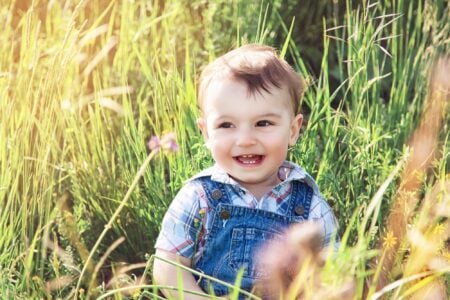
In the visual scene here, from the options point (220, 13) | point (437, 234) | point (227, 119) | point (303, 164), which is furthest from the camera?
point (220, 13)

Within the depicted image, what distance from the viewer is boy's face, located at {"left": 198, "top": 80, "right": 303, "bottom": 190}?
2.32 meters

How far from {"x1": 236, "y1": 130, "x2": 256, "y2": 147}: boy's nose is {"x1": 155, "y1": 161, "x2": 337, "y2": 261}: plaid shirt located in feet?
0.45

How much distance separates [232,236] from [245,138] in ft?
0.85

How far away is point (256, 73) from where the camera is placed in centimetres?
235

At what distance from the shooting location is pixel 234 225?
237 cm

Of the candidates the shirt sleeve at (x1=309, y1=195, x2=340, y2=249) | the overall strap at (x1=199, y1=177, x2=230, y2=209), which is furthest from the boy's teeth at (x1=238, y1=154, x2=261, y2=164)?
the shirt sleeve at (x1=309, y1=195, x2=340, y2=249)

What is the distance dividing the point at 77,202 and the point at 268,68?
2.69 feet

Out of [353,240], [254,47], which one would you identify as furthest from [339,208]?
[254,47]

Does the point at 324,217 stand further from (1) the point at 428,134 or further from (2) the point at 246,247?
(1) the point at 428,134

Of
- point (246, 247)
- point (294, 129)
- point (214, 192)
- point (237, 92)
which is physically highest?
point (237, 92)

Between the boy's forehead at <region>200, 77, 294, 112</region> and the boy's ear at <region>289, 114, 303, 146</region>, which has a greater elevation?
the boy's forehead at <region>200, 77, 294, 112</region>

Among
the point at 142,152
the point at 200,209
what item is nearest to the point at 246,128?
the point at 200,209

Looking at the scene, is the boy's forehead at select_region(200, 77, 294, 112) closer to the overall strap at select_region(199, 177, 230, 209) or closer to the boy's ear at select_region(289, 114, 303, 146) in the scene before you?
the boy's ear at select_region(289, 114, 303, 146)

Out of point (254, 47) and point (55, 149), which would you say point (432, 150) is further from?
point (55, 149)
